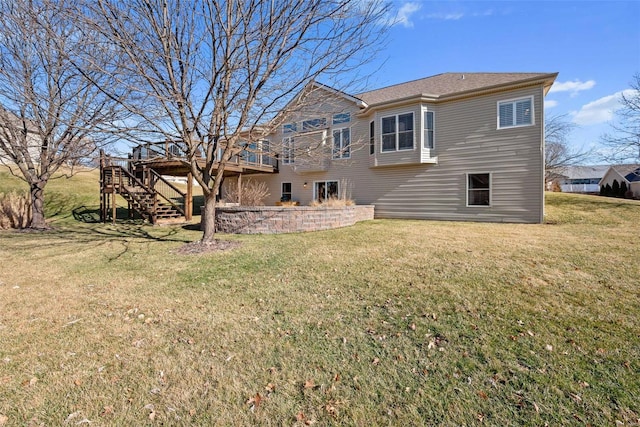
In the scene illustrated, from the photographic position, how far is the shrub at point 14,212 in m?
11.1

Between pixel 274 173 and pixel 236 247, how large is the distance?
1128cm

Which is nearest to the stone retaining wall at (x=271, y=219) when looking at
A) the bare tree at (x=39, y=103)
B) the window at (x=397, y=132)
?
the bare tree at (x=39, y=103)

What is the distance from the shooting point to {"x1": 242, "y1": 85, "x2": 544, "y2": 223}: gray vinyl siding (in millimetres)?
10797

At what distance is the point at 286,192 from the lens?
1784 centimetres

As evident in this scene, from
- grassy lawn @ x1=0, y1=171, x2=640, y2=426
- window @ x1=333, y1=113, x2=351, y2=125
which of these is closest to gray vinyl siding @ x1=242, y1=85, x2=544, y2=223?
window @ x1=333, y1=113, x2=351, y2=125

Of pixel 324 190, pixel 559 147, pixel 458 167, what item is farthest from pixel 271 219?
pixel 559 147

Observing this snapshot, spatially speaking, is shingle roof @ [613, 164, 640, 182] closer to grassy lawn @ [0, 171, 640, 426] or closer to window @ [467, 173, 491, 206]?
window @ [467, 173, 491, 206]

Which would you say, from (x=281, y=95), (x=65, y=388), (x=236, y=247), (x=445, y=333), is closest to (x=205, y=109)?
(x=281, y=95)

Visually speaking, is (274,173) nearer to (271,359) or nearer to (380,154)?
(380,154)

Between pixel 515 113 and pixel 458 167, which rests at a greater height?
pixel 515 113

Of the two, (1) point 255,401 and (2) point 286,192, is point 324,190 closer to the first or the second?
(2) point 286,192

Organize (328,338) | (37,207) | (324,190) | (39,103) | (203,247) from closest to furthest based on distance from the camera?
(328,338) < (203,247) < (39,103) < (37,207) < (324,190)

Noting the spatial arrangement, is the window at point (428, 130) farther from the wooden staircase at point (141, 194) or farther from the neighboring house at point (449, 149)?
the wooden staircase at point (141, 194)

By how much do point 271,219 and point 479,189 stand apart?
8695 mm
